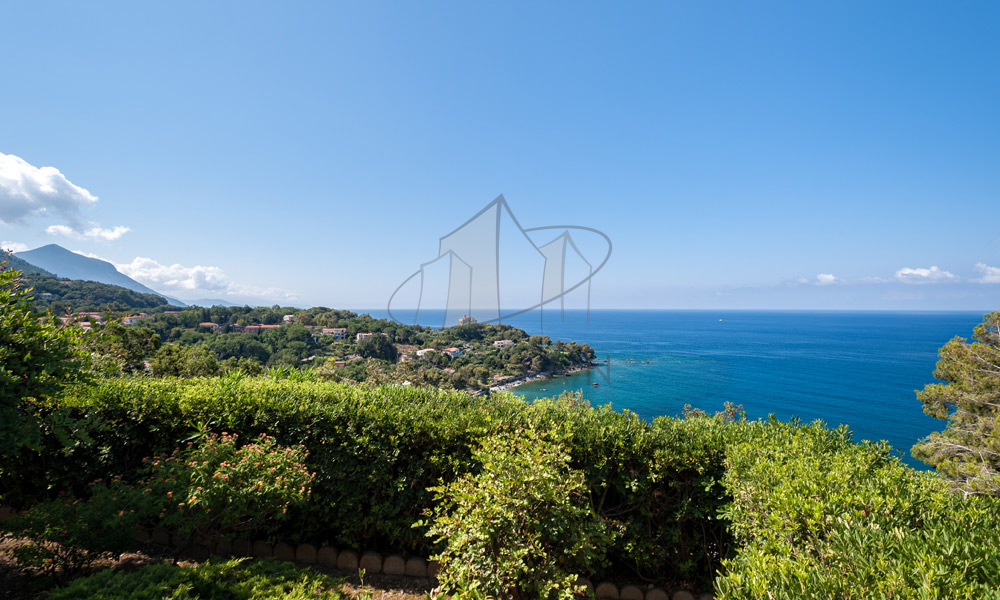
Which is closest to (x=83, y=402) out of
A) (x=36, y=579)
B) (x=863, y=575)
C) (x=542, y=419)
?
(x=36, y=579)

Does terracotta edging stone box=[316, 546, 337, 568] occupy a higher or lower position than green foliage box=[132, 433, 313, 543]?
lower

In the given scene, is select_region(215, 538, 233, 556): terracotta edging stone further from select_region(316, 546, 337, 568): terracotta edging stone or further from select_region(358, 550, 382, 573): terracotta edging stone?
select_region(358, 550, 382, 573): terracotta edging stone

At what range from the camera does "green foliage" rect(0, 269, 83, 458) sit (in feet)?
9.69

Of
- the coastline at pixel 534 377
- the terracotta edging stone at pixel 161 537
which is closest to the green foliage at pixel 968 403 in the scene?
the terracotta edging stone at pixel 161 537

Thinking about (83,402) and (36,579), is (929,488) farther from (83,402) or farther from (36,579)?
(83,402)

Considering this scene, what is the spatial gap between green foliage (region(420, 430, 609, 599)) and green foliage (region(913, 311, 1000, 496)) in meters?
16.9

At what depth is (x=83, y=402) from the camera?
14.2ft

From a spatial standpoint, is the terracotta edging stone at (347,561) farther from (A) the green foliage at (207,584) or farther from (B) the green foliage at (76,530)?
(B) the green foliage at (76,530)

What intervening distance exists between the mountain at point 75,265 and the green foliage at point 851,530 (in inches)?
7339

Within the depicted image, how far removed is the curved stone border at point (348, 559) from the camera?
149 inches

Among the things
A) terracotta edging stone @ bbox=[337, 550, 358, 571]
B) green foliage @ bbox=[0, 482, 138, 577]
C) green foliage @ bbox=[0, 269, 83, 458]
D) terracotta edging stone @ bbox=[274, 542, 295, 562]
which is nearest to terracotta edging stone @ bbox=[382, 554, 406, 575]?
terracotta edging stone @ bbox=[337, 550, 358, 571]

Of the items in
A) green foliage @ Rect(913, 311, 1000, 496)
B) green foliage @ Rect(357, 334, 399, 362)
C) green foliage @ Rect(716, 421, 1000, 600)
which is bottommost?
green foliage @ Rect(357, 334, 399, 362)

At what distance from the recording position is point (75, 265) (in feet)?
500

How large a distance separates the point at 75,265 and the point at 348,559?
225 meters
